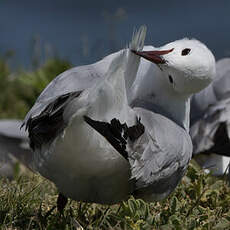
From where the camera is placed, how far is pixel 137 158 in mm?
2926

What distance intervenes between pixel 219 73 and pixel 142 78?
3754mm

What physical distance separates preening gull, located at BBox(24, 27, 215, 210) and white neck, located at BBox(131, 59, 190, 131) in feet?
0.12

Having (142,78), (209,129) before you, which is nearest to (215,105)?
(209,129)

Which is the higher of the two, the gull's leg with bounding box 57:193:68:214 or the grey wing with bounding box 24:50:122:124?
the grey wing with bounding box 24:50:122:124

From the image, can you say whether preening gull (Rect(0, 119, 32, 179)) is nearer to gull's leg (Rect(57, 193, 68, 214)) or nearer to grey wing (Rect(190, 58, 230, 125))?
grey wing (Rect(190, 58, 230, 125))

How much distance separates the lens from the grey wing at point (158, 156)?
2947mm

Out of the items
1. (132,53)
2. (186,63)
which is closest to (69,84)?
(132,53)

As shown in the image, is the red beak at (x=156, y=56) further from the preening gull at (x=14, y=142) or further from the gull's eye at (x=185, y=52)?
the preening gull at (x=14, y=142)

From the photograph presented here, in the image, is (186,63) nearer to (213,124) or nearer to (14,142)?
(213,124)

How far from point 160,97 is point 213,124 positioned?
318 cm

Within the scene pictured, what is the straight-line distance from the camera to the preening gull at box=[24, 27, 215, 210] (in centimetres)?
275

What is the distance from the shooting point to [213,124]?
22.0 feet

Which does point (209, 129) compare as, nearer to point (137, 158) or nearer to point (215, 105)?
point (215, 105)

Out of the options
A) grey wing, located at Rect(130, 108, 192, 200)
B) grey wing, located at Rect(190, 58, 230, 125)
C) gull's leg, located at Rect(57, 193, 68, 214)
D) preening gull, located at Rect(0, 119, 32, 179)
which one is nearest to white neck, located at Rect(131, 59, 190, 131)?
grey wing, located at Rect(130, 108, 192, 200)
